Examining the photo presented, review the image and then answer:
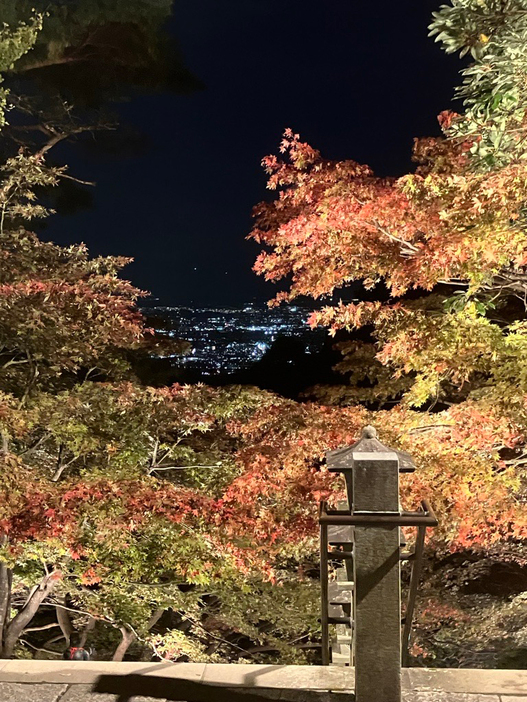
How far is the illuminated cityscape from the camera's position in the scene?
15.2 meters

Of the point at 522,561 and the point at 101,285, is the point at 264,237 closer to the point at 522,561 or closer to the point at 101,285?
the point at 101,285

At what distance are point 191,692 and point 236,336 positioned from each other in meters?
15.1

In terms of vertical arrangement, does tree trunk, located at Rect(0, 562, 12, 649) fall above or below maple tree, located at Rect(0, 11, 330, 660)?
below

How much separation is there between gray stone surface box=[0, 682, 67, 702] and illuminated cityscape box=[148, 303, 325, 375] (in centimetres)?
1133

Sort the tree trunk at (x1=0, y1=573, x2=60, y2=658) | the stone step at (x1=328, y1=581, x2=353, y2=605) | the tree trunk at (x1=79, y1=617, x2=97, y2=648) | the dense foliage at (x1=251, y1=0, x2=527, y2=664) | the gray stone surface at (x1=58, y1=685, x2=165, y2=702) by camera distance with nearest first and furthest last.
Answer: the gray stone surface at (x1=58, y1=685, x2=165, y2=702) → the stone step at (x1=328, y1=581, x2=353, y2=605) → the dense foliage at (x1=251, y1=0, x2=527, y2=664) → the tree trunk at (x1=0, y1=573, x2=60, y2=658) → the tree trunk at (x1=79, y1=617, x2=97, y2=648)

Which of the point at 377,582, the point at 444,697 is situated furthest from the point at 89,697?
the point at 444,697

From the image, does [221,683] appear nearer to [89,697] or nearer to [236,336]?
[89,697]

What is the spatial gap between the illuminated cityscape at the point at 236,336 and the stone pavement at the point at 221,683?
1124 cm

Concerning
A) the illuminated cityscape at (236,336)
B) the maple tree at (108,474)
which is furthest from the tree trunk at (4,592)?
the illuminated cityscape at (236,336)

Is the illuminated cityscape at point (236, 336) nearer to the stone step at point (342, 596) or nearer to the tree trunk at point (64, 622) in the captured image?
the tree trunk at point (64, 622)

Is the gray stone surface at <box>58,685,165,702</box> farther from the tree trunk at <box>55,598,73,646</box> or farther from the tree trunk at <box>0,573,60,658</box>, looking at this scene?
the tree trunk at <box>55,598,73,646</box>

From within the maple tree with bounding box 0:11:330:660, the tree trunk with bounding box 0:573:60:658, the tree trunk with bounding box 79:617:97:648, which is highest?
the maple tree with bounding box 0:11:330:660

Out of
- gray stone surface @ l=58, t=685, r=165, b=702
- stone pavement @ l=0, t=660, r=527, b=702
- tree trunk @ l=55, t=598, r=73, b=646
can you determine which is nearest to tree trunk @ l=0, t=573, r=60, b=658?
tree trunk @ l=55, t=598, r=73, b=646

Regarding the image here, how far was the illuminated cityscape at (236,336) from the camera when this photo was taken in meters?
15.2
